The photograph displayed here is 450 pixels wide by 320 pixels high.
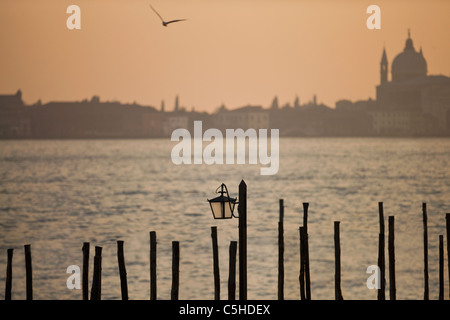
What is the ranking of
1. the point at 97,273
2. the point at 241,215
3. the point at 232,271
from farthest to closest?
the point at 97,273 → the point at 232,271 → the point at 241,215

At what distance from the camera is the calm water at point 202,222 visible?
21.6 m

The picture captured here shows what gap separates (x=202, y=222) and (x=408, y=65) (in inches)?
4475

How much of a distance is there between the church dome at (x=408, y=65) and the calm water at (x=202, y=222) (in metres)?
72.5

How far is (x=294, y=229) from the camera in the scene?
99.5 ft

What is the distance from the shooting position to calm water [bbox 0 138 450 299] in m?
21.6

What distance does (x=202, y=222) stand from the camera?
3503 cm

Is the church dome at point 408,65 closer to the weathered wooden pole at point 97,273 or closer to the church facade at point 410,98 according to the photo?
the church facade at point 410,98

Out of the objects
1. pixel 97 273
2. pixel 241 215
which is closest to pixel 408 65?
pixel 97 273

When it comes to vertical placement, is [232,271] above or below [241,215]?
below

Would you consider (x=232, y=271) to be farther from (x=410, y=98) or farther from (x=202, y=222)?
(x=410, y=98)

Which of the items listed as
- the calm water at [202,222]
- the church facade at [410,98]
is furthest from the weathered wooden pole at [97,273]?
the church facade at [410,98]

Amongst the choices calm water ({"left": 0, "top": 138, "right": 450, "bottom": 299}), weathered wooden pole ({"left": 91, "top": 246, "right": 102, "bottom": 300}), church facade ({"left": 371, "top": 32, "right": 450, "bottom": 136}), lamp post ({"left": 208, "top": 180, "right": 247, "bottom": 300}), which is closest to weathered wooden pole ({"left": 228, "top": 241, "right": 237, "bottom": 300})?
lamp post ({"left": 208, "top": 180, "right": 247, "bottom": 300})
